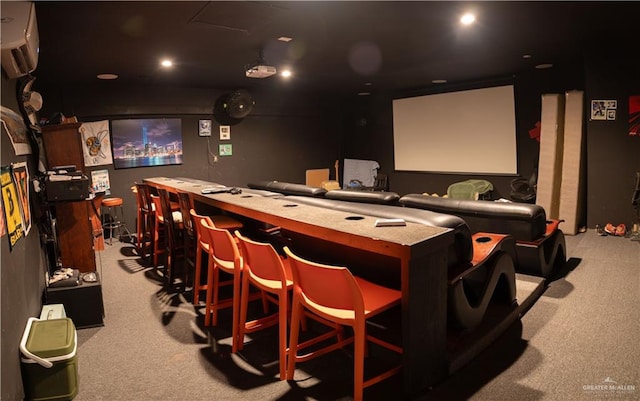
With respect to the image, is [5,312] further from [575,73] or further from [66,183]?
[575,73]

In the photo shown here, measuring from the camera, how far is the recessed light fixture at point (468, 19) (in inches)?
136

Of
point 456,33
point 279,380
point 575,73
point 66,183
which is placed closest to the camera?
point 279,380

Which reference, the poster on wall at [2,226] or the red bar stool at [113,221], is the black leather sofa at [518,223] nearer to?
the poster on wall at [2,226]

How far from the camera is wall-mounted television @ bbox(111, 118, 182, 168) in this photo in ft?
21.2

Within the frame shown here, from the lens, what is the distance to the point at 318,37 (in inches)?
156

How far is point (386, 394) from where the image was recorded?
2092mm

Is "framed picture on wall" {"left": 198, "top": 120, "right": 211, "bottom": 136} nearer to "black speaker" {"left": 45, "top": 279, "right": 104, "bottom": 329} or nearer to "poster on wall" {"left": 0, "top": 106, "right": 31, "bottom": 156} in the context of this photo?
"poster on wall" {"left": 0, "top": 106, "right": 31, "bottom": 156}

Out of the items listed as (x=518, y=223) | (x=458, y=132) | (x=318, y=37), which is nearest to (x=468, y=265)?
(x=518, y=223)

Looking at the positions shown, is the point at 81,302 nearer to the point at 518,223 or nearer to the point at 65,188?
the point at 65,188

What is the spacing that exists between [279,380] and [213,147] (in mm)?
5835

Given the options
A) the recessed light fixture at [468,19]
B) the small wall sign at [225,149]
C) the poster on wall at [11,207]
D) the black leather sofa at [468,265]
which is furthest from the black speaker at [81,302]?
the small wall sign at [225,149]

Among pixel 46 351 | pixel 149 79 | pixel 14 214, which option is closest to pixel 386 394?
pixel 46 351

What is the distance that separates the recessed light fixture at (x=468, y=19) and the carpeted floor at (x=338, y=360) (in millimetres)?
2463

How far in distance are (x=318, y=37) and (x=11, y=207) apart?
9.69 ft
